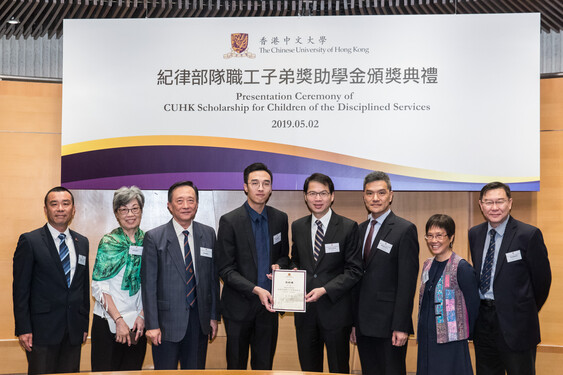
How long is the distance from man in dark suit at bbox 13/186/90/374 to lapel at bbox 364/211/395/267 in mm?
2001

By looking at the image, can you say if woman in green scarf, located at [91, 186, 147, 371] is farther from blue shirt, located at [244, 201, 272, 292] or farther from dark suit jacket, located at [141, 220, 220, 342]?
blue shirt, located at [244, 201, 272, 292]

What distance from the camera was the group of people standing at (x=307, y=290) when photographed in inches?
138

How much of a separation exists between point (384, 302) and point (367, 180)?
826mm

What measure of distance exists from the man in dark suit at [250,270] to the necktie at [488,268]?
132cm

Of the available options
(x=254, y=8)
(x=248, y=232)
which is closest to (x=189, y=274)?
(x=248, y=232)

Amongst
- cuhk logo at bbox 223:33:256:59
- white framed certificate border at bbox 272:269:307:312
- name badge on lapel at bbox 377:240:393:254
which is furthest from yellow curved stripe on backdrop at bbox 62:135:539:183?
white framed certificate border at bbox 272:269:307:312

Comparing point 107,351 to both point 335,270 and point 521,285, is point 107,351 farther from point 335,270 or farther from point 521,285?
point 521,285

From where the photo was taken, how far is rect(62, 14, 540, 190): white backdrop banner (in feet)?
15.8

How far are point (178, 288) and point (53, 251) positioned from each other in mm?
898

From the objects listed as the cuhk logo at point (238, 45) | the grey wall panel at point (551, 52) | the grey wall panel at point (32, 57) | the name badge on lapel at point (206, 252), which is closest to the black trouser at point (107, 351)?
the name badge on lapel at point (206, 252)

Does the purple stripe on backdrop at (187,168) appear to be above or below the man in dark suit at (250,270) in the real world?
above

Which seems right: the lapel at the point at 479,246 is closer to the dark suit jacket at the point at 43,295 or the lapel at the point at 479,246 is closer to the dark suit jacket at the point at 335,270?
the dark suit jacket at the point at 335,270

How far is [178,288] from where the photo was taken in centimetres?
357

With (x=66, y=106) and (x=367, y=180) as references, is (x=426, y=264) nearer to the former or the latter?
(x=367, y=180)
